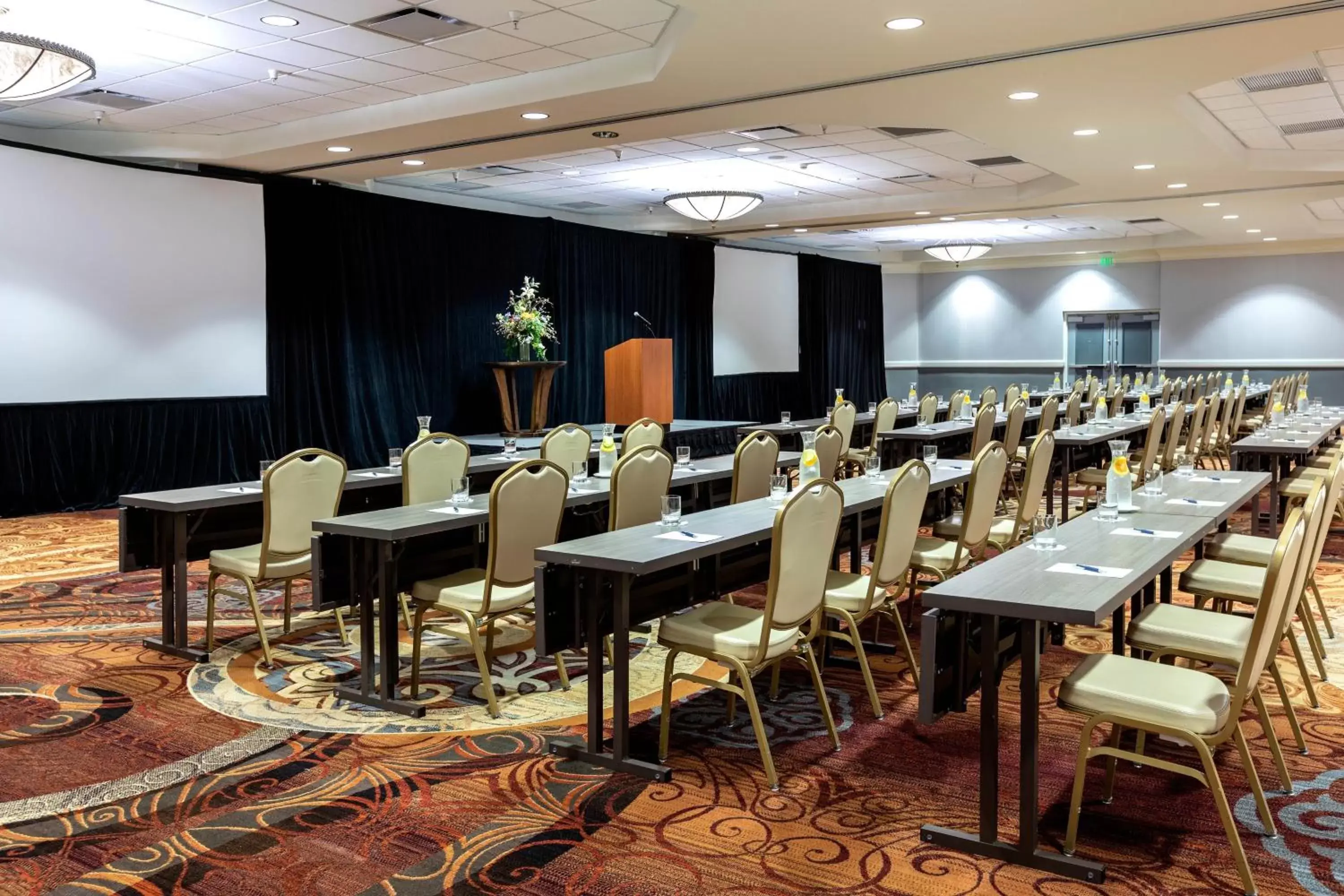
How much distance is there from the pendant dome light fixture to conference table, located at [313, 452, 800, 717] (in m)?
3.55

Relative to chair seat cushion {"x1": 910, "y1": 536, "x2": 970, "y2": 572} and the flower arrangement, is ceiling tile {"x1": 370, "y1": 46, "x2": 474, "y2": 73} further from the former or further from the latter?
the flower arrangement

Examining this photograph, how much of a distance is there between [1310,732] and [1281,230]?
14726 millimetres

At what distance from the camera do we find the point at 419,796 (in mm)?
3504

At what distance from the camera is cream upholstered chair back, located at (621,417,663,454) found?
266 inches

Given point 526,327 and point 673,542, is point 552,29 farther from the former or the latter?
point 526,327

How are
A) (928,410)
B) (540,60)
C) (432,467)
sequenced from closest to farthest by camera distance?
(432,467) → (540,60) → (928,410)

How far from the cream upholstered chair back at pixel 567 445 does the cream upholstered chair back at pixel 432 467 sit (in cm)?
67

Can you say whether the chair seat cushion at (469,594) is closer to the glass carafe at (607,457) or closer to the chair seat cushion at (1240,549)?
the glass carafe at (607,457)

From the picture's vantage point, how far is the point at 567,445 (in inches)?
265

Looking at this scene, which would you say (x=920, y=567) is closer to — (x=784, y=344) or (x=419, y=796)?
(x=419, y=796)

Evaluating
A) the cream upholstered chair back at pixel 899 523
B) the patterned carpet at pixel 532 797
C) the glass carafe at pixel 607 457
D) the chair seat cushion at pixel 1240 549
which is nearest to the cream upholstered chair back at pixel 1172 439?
the chair seat cushion at pixel 1240 549

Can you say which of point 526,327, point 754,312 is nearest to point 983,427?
point 526,327

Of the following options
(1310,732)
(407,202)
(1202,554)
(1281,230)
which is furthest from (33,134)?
(1281,230)

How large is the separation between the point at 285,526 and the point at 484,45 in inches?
140
